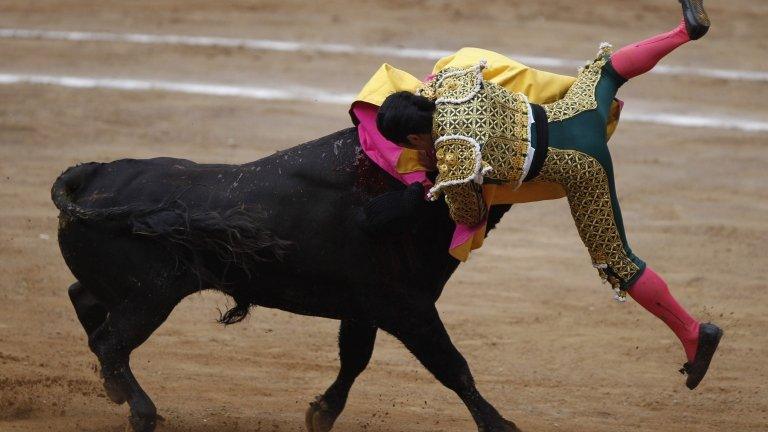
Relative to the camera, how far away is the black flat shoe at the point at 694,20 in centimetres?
470

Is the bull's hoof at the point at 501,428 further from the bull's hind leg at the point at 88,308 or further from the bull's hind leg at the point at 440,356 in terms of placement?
the bull's hind leg at the point at 88,308

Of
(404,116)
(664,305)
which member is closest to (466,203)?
(404,116)

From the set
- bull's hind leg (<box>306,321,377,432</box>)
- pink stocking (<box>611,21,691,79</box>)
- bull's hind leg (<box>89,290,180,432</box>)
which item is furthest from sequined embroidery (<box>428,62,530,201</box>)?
bull's hind leg (<box>89,290,180,432</box>)

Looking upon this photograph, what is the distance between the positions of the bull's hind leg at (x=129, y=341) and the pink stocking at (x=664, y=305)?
1.92 metres

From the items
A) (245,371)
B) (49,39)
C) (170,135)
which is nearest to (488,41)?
(170,135)

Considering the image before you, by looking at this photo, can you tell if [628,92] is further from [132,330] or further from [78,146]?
[132,330]

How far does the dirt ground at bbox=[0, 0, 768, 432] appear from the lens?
6.07m

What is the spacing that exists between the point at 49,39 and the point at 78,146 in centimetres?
307

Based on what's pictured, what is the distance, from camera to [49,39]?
12508mm

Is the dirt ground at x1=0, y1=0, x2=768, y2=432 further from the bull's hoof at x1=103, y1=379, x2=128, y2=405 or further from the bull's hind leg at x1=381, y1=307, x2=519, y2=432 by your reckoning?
the bull's hind leg at x1=381, y1=307, x2=519, y2=432

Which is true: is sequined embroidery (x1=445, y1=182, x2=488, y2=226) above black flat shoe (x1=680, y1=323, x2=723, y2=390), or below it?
above

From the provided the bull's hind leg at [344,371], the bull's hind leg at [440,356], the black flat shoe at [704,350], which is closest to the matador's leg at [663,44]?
the black flat shoe at [704,350]

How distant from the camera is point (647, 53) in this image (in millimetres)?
4828

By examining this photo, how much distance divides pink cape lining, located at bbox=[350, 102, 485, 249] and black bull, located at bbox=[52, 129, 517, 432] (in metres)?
0.06
